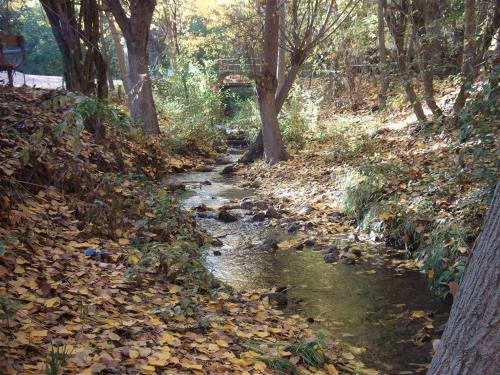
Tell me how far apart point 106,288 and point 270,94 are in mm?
8567

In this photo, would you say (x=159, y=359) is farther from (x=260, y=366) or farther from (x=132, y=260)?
(x=132, y=260)

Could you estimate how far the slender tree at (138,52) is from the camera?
11.9m

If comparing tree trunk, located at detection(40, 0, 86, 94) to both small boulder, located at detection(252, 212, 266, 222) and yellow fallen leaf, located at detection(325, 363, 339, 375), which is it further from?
yellow fallen leaf, located at detection(325, 363, 339, 375)

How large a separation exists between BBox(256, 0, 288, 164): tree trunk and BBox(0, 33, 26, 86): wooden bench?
5.18 metres

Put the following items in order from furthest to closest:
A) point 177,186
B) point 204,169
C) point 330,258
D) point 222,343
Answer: point 204,169, point 177,186, point 330,258, point 222,343

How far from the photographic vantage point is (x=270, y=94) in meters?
11.5

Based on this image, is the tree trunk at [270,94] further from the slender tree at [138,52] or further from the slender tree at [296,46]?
the slender tree at [138,52]

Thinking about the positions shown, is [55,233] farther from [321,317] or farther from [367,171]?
[367,171]

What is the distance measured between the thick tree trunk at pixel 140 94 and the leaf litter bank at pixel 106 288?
235 inches

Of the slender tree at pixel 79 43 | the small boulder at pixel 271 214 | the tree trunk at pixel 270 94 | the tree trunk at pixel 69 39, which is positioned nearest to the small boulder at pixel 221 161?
the tree trunk at pixel 270 94

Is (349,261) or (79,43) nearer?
(349,261)

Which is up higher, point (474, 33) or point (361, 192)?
point (474, 33)

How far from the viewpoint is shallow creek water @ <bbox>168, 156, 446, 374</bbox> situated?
4.08 m

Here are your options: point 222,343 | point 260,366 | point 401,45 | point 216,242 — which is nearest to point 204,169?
point 401,45
